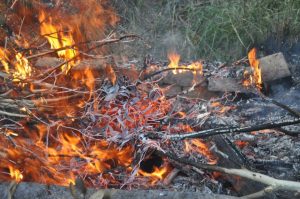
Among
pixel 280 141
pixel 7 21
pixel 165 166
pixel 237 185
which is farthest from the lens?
pixel 7 21

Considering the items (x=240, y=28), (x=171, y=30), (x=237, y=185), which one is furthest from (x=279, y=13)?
(x=237, y=185)

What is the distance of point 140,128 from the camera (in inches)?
130

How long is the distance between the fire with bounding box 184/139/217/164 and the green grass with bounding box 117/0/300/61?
2.48m

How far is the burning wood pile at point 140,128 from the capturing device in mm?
2883

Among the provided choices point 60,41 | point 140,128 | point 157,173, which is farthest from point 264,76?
point 60,41

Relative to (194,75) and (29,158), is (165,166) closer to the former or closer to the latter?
(29,158)

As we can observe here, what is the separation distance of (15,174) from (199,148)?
136cm

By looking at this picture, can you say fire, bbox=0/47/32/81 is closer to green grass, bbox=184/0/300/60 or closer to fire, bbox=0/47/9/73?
fire, bbox=0/47/9/73

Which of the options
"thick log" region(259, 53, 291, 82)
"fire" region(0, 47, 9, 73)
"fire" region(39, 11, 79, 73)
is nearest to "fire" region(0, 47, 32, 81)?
"fire" region(0, 47, 9, 73)

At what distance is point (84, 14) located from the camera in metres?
5.53

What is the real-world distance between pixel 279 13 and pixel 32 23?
322 centimetres

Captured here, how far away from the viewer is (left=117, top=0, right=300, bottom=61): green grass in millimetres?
5445

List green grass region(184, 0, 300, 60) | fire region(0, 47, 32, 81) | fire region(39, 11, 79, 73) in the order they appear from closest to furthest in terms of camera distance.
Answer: fire region(0, 47, 32, 81) → fire region(39, 11, 79, 73) → green grass region(184, 0, 300, 60)

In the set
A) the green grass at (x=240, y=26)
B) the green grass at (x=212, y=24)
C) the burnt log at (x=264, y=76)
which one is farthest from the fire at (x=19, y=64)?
the green grass at (x=240, y=26)
